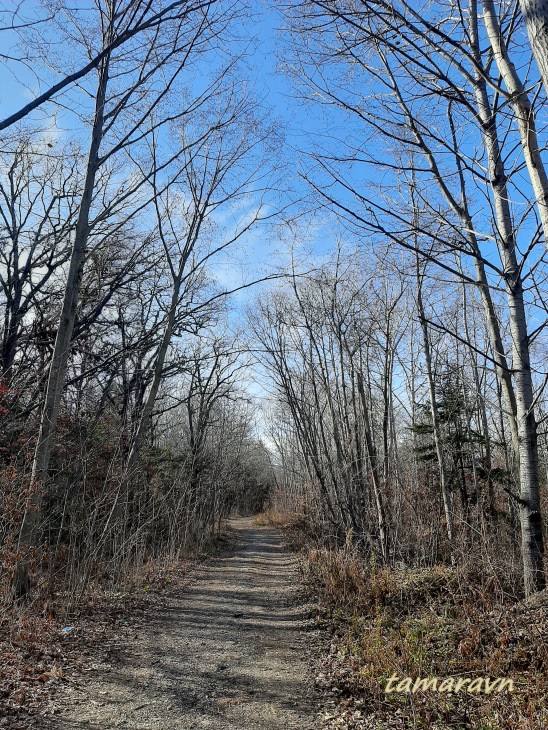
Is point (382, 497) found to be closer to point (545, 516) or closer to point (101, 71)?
point (545, 516)

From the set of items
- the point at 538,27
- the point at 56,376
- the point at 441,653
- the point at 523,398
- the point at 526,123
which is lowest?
the point at 441,653

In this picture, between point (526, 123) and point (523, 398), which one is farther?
point (523, 398)

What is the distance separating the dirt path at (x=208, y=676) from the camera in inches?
144

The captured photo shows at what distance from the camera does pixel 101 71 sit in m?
6.78

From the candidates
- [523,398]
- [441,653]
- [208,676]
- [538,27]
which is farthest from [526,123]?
[208,676]

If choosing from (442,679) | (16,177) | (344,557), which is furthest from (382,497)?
(16,177)

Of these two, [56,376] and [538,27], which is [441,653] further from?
[56,376]

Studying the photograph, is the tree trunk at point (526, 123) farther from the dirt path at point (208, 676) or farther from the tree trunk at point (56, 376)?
the tree trunk at point (56, 376)

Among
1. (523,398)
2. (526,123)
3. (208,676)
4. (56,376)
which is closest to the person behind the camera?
(526,123)

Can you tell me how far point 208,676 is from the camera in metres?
4.55

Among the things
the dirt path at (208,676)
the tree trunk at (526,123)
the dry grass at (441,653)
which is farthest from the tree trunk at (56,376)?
the tree trunk at (526,123)

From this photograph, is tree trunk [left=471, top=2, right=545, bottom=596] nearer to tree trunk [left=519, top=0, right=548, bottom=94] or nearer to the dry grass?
the dry grass

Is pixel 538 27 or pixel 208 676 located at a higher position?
pixel 538 27

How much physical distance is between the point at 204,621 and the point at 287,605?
168cm
